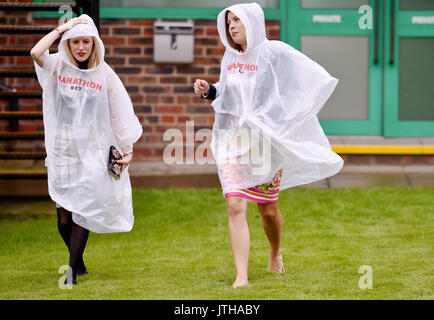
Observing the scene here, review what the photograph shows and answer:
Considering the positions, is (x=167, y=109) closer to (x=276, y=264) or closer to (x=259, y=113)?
(x=276, y=264)

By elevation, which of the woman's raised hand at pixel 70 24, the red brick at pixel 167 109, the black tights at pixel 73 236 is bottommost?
the black tights at pixel 73 236

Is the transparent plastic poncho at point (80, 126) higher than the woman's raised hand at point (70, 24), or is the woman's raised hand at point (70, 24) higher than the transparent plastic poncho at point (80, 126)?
the woman's raised hand at point (70, 24)

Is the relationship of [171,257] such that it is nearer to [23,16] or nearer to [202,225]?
[202,225]

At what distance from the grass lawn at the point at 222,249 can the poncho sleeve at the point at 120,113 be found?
87 centimetres

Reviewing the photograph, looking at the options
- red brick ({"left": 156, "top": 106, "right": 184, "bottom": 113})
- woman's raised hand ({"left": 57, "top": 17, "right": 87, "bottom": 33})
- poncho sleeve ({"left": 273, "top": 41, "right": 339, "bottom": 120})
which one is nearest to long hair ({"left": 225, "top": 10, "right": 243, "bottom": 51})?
poncho sleeve ({"left": 273, "top": 41, "right": 339, "bottom": 120})

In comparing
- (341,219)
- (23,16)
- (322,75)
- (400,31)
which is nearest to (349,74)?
(400,31)

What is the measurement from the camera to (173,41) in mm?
8805

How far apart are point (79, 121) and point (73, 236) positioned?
2.28ft

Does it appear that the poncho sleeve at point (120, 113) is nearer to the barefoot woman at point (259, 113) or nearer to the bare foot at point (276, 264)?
the barefoot woman at point (259, 113)

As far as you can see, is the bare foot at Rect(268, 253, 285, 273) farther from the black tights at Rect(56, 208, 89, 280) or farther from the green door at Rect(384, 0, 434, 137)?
the green door at Rect(384, 0, 434, 137)

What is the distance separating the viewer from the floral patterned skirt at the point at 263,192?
16.5 ft

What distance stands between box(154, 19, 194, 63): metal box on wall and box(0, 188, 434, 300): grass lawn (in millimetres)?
1540

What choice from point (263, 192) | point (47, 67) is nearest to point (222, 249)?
point (263, 192)

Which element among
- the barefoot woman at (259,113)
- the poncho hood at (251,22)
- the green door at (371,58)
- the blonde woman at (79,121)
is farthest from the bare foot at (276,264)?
the green door at (371,58)
